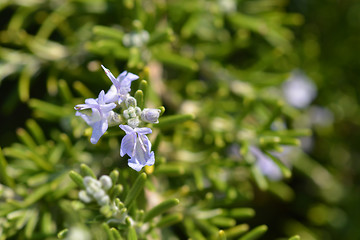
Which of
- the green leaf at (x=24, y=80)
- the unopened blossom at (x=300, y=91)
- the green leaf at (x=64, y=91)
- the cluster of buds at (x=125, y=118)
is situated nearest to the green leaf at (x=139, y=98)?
the cluster of buds at (x=125, y=118)

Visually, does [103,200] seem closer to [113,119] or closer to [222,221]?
[113,119]

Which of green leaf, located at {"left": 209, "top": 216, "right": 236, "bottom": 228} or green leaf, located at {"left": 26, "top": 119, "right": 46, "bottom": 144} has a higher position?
green leaf, located at {"left": 26, "top": 119, "right": 46, "bottom": 144}

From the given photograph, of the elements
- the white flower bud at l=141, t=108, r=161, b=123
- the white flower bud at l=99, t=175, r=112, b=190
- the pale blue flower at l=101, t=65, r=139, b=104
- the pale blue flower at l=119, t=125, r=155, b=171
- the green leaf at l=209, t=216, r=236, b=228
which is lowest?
the green leaf at l=209, t=216, r=236, b=228

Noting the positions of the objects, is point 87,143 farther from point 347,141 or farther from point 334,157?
point 347,141

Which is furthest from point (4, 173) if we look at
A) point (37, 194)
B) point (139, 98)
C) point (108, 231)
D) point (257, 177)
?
point (257, 177)

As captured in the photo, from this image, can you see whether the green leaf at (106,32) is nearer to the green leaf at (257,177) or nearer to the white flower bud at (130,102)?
the white flower bud at (130,102)

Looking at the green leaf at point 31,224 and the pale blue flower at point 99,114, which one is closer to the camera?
the pale blue flower at point 99,114

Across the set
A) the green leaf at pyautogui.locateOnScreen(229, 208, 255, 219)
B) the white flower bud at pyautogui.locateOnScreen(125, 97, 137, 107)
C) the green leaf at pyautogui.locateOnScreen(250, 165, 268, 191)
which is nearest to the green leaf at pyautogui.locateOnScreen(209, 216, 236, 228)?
the green leaf at pyautogui.locateOnScreen(229, 208, 255, 219)

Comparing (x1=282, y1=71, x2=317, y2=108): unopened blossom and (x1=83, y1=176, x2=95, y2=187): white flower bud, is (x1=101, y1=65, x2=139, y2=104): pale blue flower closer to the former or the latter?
(x1=83, y1=176, x2=95, y2=187): white flower bud
